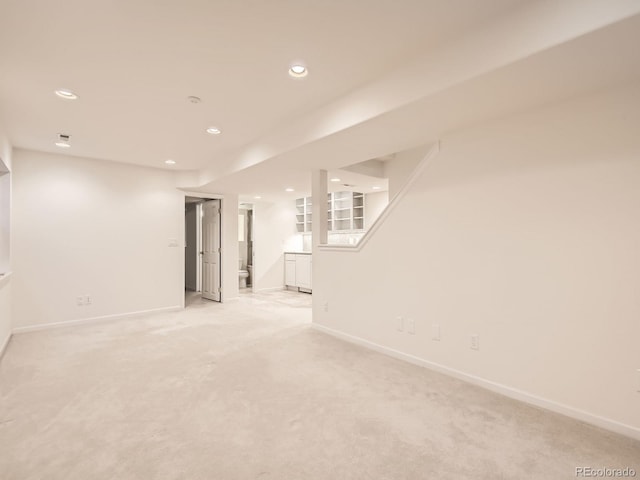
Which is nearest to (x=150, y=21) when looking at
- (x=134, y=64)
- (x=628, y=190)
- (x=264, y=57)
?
(x=134, y=64)

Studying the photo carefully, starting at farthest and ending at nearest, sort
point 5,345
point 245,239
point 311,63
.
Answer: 1. point 245,239
2. point 5,345
3. point 311,63

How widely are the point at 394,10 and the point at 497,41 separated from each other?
0.61 m

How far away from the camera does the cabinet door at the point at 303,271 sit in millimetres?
7090

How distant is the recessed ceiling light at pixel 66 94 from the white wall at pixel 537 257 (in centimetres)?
306

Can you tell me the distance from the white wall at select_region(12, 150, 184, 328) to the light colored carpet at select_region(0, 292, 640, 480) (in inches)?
43.6

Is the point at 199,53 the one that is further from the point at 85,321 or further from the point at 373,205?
the point at 373,205

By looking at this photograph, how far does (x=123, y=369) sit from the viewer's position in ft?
9.67

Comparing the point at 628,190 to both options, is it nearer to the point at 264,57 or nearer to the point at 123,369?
the point at 264,57

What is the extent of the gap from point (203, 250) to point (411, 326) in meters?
5.05

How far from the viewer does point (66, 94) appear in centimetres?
266

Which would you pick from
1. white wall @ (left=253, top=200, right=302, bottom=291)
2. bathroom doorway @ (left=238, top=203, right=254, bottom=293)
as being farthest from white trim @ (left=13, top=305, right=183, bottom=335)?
bathroom doorway @ (left=238, top=203, right=254, bottom=293)

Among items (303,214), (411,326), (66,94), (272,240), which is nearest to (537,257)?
(411,326)

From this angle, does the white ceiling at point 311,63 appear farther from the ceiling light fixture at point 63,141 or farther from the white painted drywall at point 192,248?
the white painted drywall at point 192,248

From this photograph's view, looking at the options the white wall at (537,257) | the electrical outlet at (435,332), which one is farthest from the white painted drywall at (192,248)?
the electrical outlet at (435,332)
